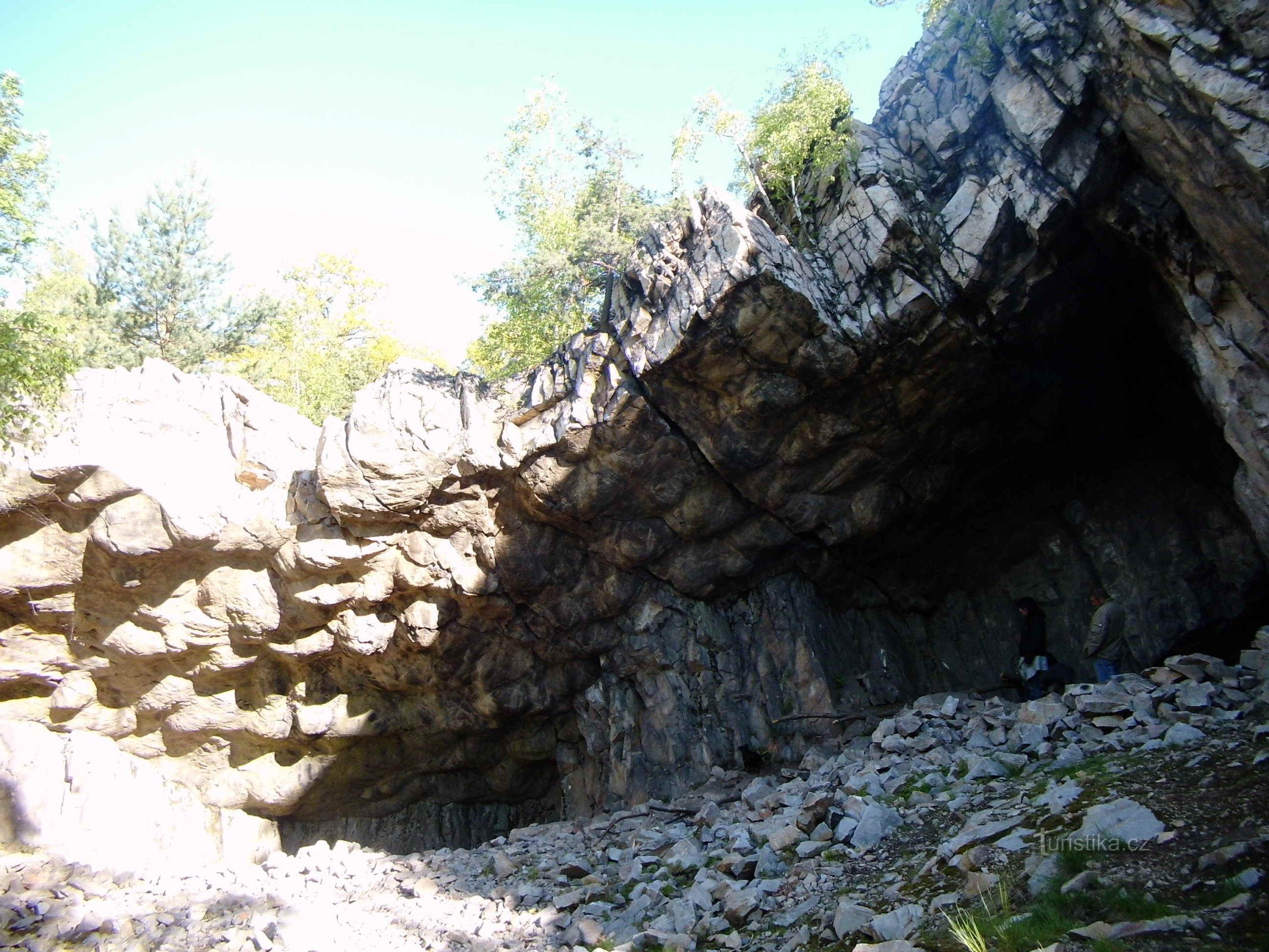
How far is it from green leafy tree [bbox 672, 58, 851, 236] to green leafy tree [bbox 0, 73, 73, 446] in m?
11.5

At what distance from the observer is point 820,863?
807 centimetres

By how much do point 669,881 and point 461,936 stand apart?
2159mm

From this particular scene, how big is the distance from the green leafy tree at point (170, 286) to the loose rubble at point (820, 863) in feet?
52.5

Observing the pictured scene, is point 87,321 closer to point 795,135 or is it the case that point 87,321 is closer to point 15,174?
point 15,174

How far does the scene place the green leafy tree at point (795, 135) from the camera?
14203 mm

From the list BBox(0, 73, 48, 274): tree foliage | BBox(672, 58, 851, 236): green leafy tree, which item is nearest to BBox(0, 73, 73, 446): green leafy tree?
BBox(0, 73, 48, 274): tree foliage

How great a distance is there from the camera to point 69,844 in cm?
1291

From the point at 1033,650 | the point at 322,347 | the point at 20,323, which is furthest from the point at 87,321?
the point at 1033,650

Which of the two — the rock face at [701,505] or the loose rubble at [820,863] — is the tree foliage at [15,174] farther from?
the loose rubble at [820,863]

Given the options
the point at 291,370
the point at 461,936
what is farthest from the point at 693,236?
the point at 291,370

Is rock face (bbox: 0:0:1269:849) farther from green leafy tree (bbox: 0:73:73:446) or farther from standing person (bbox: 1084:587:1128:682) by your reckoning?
standing person (bbox: 1084:587:1128:682)

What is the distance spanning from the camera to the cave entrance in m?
13.9

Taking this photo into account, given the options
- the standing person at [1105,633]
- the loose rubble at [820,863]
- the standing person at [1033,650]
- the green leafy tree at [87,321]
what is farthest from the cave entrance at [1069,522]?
the green leafy tree at [87,321]

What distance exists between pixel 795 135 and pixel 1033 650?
8.90 metres
